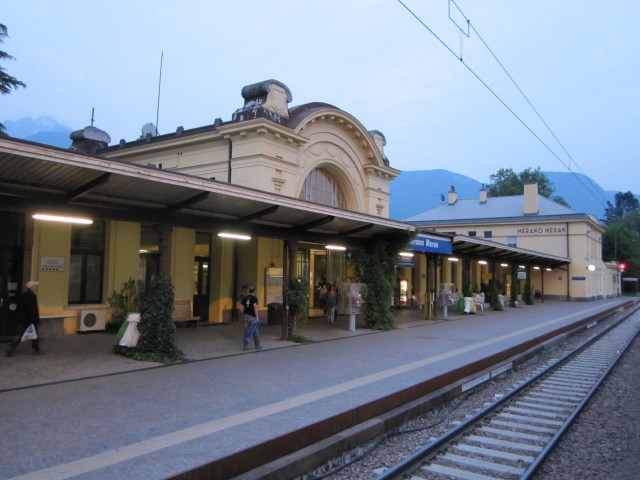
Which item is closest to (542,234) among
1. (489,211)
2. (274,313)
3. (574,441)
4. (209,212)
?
(489,211)

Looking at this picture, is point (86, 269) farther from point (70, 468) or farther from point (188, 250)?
point (70, 468)

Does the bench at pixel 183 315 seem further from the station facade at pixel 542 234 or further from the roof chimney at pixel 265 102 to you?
the station facade at pixel 542 234

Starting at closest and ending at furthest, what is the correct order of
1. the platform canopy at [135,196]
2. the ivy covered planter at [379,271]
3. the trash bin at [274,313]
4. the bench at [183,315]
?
the platform canopy at [135,196] < the bench at [183,315] < the ivy covered planter at [379,271] < the trash bin at [274,313]

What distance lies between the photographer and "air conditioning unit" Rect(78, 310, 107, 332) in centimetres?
1333

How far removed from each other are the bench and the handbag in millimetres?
5505

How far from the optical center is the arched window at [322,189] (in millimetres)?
21875

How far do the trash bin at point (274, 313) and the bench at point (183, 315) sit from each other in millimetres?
3048

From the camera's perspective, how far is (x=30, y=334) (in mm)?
9820

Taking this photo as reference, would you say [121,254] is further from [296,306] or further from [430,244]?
[430,244]

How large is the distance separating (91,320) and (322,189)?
12.0 meters

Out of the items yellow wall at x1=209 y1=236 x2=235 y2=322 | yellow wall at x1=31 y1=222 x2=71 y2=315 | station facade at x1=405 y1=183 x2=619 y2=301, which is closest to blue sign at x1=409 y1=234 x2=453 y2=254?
yellow wall at x1=209 y1=236 x2=235 y2=322

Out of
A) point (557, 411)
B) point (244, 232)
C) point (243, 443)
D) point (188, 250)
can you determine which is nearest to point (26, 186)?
point (244, 232)

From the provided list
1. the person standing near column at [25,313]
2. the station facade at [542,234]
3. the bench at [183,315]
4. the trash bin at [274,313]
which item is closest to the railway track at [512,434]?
the person standing near column at [25,313]

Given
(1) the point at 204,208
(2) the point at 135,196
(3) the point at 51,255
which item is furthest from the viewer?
(3) the point at 51,255
